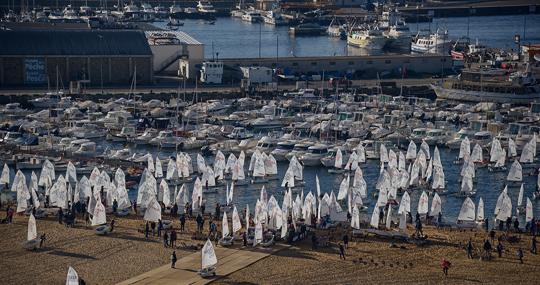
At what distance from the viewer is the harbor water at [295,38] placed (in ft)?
222

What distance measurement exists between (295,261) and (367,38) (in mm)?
42670

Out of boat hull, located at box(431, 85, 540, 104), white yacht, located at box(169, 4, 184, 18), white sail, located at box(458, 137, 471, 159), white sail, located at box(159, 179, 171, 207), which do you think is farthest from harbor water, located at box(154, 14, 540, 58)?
white sail, located at box(159, 179, 171, 207)

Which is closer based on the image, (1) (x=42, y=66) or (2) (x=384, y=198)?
(2) (x=384, y=198)

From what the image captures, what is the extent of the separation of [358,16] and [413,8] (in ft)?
18.1

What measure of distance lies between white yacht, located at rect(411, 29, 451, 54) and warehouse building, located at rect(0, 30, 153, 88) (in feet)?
56.7

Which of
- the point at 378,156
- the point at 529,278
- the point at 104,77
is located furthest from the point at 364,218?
the point at 104,77

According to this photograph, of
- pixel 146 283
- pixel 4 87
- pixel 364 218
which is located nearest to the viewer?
pixel 146 283

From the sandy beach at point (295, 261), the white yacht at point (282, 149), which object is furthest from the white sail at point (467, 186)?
the white yacht at point (282, 149)

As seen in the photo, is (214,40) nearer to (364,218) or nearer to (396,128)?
(396,128)

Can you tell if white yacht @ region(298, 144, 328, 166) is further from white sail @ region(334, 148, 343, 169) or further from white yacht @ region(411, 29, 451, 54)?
white yacht @ region(411, 29, 451, 54)

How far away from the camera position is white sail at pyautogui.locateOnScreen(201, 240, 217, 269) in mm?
23094

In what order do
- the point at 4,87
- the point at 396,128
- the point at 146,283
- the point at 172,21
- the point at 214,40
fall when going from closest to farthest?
1. the point at 146,283
2. the point at 396,128
3. the point at 4,87
4. the point at 214,40
5. the point at 172,21

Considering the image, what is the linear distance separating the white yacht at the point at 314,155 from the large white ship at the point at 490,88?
451 inches

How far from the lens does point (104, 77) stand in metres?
47.8
